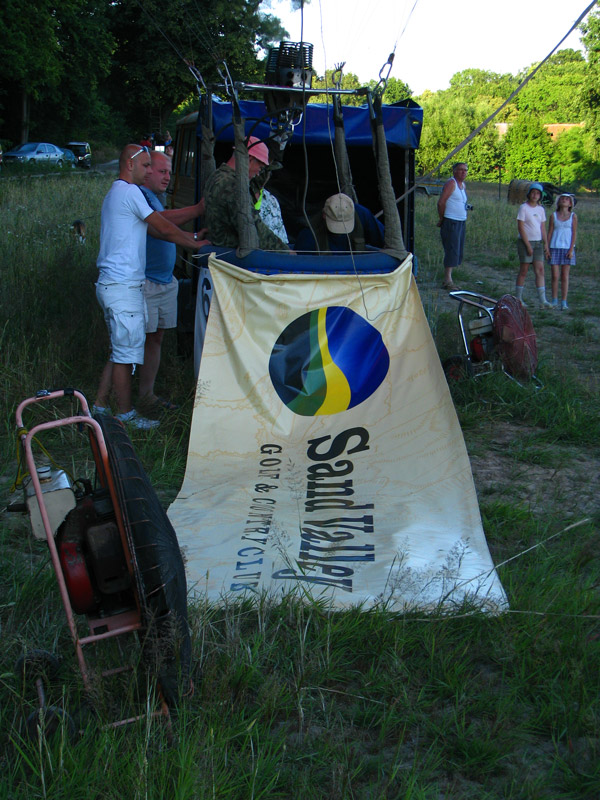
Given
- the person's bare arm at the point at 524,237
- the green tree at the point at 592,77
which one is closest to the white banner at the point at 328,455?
the person's bare arm at the point at 524,237

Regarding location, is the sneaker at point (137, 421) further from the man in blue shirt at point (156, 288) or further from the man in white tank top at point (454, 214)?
the man in white tank top at point (454, 214)

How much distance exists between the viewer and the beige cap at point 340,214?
6.16 m

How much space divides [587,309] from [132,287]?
23.9 feet

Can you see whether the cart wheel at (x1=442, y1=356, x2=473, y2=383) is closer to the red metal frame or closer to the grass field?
the grass field

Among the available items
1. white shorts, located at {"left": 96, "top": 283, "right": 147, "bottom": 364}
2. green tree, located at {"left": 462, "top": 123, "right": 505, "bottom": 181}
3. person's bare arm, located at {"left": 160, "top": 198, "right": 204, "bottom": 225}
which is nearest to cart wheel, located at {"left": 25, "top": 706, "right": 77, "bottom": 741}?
white shorts, located at {"left": 96, "top": 283, "right": 147, "bottom": 364}

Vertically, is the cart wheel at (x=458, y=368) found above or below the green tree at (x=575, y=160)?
below

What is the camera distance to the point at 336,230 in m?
6.16

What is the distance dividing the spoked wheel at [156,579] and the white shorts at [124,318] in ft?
10.5

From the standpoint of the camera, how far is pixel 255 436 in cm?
508

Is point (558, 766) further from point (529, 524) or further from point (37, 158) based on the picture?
point (37, 158)

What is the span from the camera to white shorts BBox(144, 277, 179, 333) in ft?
20.5

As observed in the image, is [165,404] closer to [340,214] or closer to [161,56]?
[340,214]

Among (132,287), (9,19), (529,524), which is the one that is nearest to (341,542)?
(529,524)

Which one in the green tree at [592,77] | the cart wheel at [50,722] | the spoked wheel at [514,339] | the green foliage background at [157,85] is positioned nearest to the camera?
the cart wheel at [50,722]
